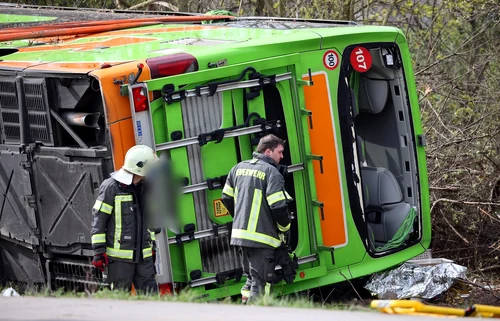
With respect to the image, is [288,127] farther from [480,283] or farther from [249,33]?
[480,283]

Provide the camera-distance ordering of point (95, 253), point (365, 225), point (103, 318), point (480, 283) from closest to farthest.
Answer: point (103, 318) < point (95, 253) < point (365, 225) < point (480, 283)

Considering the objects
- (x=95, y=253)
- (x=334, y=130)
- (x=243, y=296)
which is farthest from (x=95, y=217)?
(x=334, y=130)

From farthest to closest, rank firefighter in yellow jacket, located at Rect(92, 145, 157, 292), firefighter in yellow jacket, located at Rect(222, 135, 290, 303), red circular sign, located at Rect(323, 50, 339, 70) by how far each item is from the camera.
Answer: red circular sign, located at Rect(323, 50, 339, 70)
firefighter in yellow jacket, located at Rect(222, 135, 290, 303)
firefighter in yellow jacket, located at Rect(92, 145, 157, 292)

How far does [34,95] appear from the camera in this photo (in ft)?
22.6

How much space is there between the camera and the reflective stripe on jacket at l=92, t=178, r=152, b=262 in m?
6.61

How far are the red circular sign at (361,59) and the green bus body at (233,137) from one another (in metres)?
0.02

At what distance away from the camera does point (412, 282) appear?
311 inches

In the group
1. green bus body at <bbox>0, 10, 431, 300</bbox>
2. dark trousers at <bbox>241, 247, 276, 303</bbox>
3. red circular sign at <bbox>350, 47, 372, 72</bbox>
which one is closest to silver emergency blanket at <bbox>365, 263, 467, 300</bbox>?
green bus body at <bbox>0, 10, 431, 300</bbox>

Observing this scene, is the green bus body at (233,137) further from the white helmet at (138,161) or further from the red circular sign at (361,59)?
the white helmet at (138,161)

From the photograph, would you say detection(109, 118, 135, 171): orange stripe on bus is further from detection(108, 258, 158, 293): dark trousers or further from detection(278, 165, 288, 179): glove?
detection(278, 165, 288, 179): glove

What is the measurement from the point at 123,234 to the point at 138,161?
25.9 inches

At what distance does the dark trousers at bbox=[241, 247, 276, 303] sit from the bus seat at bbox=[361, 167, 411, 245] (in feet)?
5.05

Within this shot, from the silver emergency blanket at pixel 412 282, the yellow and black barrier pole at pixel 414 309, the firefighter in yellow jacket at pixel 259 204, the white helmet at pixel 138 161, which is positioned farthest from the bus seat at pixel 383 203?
the yellow and black barrier pole at pixel 414 309

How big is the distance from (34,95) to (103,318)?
9.23ft
